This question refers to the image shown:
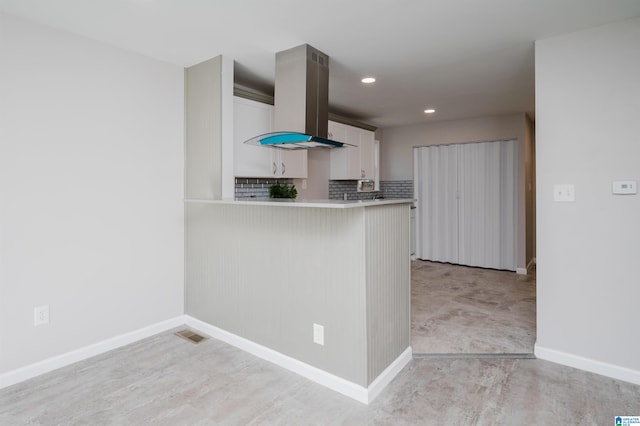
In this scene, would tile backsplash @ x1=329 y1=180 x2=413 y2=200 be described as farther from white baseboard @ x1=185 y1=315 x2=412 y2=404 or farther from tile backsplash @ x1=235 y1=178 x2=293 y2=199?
white baseboard @ x1=185 y1=315 x2=412 y2=404

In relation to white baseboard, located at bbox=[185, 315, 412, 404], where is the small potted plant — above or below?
above

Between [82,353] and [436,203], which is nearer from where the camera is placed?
[82,353]

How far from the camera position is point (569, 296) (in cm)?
254

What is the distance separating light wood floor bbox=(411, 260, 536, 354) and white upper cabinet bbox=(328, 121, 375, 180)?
176cm

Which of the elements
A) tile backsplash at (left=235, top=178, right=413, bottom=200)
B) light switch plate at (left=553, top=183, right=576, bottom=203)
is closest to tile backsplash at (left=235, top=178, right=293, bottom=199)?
tile backsplash at (left=235, top=178, right=413, bottom=200)

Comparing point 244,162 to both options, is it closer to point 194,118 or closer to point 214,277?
point 194,118

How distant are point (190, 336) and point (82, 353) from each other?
778 mm

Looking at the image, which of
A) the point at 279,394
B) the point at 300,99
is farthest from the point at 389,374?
the point at 300,99

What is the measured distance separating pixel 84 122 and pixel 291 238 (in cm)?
180

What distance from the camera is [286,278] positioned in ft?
8.19

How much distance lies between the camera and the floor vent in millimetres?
2972

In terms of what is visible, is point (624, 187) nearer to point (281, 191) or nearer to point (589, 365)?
point (589, 365)


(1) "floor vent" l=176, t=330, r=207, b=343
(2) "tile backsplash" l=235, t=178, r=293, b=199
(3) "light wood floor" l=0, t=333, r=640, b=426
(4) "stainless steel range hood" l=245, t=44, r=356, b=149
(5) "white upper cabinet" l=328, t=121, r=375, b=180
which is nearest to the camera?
(3) "light wood floor" l=0, t=333, r=640, b=426

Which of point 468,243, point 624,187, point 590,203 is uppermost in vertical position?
point 624,187
